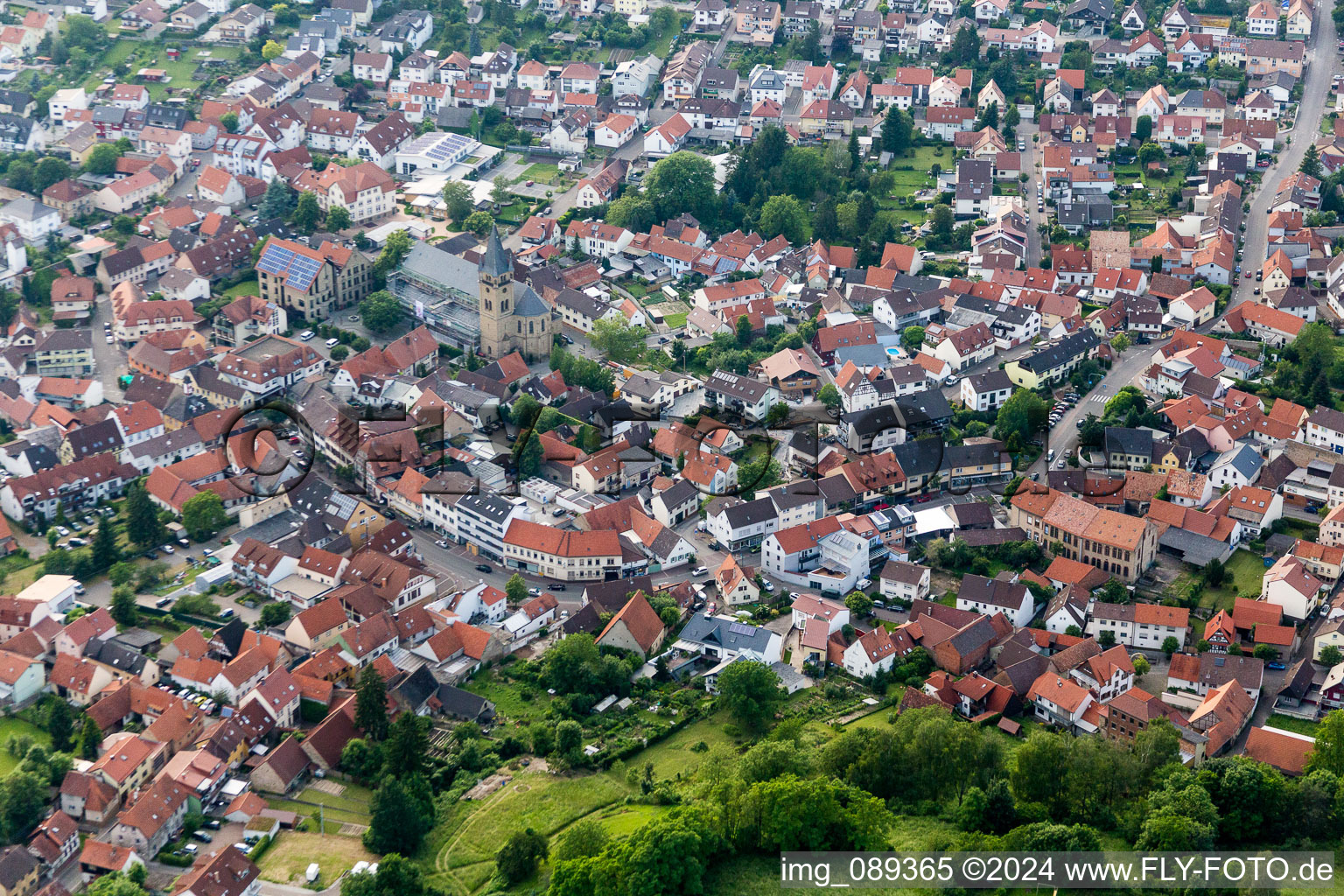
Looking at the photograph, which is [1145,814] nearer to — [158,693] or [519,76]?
[158,693]

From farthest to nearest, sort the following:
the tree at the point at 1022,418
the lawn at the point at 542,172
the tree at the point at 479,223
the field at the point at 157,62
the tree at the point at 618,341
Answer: the field at the point at 157,62
the lawn at the point at 542,172
the tree at the point at 479,223
the tree at the point at 618,341
the tree at the point at 1022,418

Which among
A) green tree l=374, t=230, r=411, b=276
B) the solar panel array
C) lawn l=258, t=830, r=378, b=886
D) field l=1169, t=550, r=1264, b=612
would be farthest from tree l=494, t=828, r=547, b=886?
green tree l=374, t=230, r=411, b=276

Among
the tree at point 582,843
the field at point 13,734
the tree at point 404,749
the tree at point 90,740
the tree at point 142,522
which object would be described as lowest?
the field at point 13,734

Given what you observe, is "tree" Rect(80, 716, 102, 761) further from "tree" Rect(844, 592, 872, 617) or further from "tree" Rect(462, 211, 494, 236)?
"tree" Rect(462, 211, 494, 236)

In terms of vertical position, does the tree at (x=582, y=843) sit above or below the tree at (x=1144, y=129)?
below

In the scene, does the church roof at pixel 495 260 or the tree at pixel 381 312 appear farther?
the tree at pixel 381 312

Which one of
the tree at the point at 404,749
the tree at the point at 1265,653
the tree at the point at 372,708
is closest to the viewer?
the tree at the point at 404,749

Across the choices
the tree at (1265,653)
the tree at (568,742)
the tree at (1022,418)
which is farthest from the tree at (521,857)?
the tree at (1022,418)

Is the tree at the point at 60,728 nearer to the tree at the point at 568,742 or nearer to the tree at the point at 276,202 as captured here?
the tree at the point at 568,742
